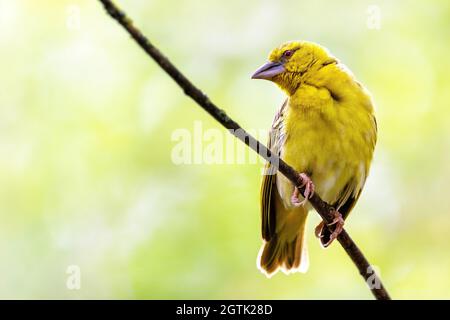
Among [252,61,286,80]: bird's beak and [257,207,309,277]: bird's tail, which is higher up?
[252,61,286,80]: bird's beak

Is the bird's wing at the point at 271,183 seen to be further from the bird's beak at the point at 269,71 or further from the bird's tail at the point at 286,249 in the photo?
the bird's beak at the point at 269,71

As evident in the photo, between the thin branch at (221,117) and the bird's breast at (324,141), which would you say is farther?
the bird's breast at (324,141)

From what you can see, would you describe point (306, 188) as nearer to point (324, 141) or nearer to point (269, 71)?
point (324, 141)

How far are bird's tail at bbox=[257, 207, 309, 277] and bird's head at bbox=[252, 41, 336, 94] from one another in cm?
124

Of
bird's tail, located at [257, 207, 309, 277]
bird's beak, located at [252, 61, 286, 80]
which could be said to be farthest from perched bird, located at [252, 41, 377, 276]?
bird's tail, located at [257, 207, 309, 277]

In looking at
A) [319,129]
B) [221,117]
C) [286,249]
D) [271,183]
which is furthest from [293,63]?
[221,117]

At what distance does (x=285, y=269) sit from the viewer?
5.93 meters

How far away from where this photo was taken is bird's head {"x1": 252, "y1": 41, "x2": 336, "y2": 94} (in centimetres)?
521

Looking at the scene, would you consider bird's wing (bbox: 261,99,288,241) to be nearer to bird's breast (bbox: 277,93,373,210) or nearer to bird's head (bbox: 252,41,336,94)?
bird's breast (bbox: 277,93,373,210)

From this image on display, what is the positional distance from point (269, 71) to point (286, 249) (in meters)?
1.70

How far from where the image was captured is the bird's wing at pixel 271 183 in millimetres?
5219

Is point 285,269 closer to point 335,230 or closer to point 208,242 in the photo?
point 208,242

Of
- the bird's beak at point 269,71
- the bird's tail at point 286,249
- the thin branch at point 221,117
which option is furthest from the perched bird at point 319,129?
the thin branch at point 221,117
